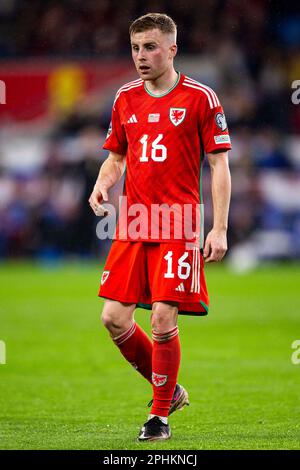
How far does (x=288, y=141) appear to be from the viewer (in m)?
20.6

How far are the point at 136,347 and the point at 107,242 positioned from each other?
13.7 m

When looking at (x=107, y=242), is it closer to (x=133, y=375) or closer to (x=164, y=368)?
(x=133, y=375)

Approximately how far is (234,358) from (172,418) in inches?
108

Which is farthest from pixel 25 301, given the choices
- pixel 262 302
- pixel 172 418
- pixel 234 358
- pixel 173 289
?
pixel 173 289

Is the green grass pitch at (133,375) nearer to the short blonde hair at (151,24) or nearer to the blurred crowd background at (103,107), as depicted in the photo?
the short blonde hair at (151,24)

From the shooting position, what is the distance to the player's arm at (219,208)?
608 centimetres

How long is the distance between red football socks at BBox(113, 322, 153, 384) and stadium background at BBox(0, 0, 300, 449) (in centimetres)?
→ 35

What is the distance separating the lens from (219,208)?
20.4 feet

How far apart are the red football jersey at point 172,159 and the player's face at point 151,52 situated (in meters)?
0.16

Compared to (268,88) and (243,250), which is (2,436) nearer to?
(243,250)

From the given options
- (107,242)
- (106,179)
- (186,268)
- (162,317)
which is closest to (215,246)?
(186,268)

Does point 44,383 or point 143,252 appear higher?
point 143,252

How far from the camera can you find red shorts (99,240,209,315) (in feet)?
20.1

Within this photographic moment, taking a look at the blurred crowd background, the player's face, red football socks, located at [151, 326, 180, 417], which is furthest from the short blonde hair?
the blurred crowd background
